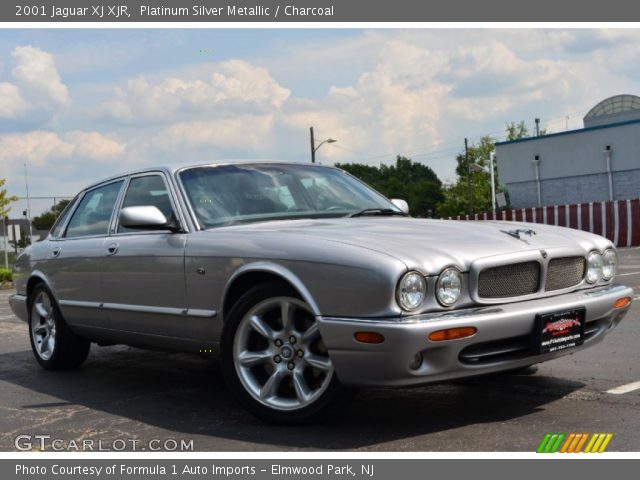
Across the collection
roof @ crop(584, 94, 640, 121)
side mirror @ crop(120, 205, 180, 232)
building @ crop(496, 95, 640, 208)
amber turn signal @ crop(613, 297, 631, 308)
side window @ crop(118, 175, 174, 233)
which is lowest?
amber turn signal @ crop(613, 297, 631, 308)

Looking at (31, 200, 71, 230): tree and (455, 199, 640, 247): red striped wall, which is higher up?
(31, 200, 71, 230): tree

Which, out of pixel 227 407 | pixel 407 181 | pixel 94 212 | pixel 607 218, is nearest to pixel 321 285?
pixel 227 407

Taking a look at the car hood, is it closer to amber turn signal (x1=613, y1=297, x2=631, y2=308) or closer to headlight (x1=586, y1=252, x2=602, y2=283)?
headlight (x1=586, y1=252, x2=602, y2=283)

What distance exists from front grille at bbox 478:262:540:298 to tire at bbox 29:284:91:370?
3.81m

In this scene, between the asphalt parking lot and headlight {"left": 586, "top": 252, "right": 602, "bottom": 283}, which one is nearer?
the asphalt parking lot

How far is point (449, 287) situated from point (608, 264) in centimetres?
139

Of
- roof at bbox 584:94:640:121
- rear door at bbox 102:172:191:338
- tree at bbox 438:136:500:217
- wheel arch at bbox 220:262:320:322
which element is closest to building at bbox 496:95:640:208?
roof at bbox 584:94:640:121

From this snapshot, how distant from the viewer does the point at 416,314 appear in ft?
14.0

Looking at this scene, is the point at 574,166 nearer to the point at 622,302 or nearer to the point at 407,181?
the point at 622,302

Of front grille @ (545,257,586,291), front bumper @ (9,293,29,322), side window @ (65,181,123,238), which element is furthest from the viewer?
front bumper @ (9,293,29,322)

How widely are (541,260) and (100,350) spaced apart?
502 cm

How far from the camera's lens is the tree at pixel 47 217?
118ft

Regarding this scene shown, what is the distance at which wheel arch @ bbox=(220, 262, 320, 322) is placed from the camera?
456cm

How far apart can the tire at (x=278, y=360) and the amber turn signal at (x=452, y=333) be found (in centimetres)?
60
